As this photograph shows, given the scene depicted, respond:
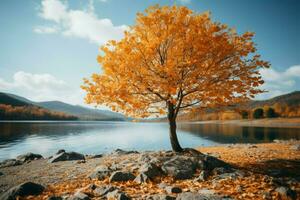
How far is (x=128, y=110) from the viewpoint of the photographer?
1253 centimetres

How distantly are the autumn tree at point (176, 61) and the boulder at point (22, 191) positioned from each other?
17.3 feet

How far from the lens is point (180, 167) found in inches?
386

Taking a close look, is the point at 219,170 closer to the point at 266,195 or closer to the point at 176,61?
the point at 266,195

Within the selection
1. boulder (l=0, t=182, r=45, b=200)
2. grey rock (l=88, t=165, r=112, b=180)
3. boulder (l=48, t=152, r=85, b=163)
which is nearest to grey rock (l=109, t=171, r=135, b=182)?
grey rock (l=88, t=165, r=112, b=180)

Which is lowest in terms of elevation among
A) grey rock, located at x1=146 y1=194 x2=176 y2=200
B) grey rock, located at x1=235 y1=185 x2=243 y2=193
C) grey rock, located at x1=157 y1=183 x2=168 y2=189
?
grey rock, located at x1=157 y1=183 x2=168 y2=189

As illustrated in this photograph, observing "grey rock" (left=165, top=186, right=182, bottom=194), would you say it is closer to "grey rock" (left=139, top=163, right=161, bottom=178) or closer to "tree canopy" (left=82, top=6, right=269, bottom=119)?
"grey rock" (left=139, top=163, right=161, bottom=178)

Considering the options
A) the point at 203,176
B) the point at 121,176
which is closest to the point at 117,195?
the point at 121,176

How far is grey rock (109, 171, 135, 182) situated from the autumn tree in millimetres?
4215

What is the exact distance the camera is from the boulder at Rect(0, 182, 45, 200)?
740cm

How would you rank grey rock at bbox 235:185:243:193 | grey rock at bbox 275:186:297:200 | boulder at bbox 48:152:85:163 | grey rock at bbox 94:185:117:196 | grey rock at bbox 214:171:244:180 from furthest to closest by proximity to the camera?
boulder at bbox 48:152:85:163
grey rock at bbox 214:171:244:180
grey rock at bbox 94:185:117:196
grey rock at bbox 235:185:243:193
grey rock at bbox 275:186:297:200

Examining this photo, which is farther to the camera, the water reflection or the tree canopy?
the water reflection

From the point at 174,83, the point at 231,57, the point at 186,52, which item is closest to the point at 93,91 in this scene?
the point at 174,83

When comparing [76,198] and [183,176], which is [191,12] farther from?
[76,198]

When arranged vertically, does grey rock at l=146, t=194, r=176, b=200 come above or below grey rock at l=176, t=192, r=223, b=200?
below
